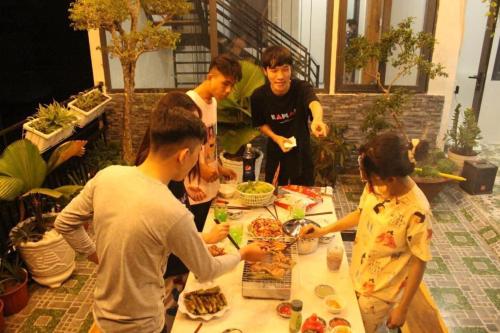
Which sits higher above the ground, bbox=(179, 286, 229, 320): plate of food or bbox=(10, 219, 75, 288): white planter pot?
bbox=(179, 286, 229, 320): plate of food

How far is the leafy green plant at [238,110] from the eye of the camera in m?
4.43

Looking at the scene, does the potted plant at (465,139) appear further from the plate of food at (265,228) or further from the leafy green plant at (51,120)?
the leafy green plant at (51,120)

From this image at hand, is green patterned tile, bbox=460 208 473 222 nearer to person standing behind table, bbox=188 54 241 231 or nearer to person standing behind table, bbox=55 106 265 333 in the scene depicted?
person standing behind table, bbox=188 54 241 231

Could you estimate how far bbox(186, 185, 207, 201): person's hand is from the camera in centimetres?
266

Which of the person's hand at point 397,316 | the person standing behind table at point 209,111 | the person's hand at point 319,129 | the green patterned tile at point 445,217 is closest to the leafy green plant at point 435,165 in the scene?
the green patterned tile at point 445,217

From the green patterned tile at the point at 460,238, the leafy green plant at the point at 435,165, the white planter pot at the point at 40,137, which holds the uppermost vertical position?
the white planter pot at the point at 40,137

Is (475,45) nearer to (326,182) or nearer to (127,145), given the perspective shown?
(326,182)

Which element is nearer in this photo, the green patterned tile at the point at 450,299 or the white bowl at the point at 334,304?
the white bowl at the point at 334,304

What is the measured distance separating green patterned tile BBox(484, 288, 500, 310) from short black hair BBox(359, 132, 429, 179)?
204cm

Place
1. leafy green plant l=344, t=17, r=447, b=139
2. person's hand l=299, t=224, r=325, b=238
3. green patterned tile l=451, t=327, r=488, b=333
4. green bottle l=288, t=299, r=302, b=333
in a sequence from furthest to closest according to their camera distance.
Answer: leafy green plant l=344, t=17, r=447, b=139 < green patterned tile l=451, t=327, r=488, b=333 < person's hand l=299, t=224, r=325, b=238 < green bottle l=288, t=299, r=302, b=333

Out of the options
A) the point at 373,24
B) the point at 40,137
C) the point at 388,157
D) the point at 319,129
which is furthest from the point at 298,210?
the point at 373,24

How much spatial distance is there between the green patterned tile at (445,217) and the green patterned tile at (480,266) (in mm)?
643

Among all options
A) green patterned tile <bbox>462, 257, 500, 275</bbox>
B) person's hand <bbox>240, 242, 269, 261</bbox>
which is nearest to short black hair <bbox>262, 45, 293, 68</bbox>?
person's hand <bbox>240, 242, 269, 261</bbox>

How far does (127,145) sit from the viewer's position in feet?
14.8
